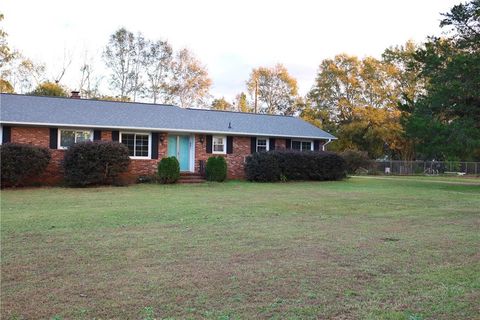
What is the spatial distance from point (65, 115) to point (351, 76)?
2736 cm

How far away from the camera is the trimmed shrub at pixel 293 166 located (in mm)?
21906

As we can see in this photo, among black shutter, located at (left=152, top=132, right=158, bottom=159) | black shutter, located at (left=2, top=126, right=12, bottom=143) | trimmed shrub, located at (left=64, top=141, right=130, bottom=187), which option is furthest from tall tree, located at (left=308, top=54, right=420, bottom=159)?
black shutter, located at (left=2, top=126, right=12, bottom=143)

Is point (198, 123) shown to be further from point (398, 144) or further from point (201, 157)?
point (398, 144)

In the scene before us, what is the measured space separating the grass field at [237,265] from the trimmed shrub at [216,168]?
1072 centimetres

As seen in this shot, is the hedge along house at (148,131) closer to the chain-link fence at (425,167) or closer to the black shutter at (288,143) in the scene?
the black shutter at (288,143)

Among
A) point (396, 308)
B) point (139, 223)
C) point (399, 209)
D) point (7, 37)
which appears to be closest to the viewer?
point (396, 308)

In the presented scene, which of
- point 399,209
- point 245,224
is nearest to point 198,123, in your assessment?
point 399,209

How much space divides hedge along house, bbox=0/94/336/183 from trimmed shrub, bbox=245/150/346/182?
1568 mm

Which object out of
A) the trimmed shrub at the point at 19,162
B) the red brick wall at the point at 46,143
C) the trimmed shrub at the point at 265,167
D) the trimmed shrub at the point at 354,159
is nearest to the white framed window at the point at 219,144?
the trimmed shrub at the point at 265,167

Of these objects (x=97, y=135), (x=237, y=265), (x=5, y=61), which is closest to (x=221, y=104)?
(x=5, y=61)

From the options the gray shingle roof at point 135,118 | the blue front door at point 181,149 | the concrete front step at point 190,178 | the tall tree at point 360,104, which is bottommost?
the concrete front step at point 190,178

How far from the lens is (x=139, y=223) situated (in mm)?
8773

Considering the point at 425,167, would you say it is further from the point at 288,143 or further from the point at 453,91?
the point at 453,91

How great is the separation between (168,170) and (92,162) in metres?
3.33
